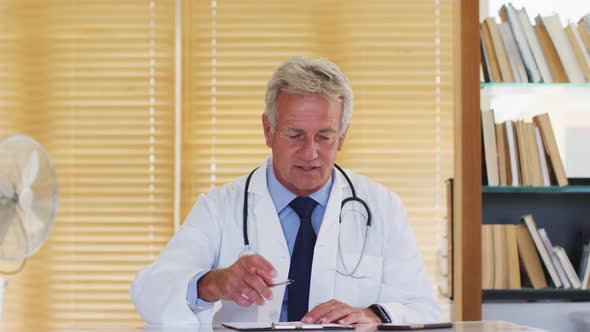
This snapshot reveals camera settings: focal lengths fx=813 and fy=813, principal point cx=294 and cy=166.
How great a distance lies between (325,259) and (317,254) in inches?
1.0

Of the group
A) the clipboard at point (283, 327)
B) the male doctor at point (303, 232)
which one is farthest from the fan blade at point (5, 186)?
the clipboard at point (283, 327)

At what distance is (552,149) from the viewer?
110 inches

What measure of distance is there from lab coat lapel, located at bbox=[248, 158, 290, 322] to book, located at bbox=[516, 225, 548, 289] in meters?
1.00

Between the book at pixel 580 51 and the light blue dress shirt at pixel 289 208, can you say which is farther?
the book at pixel 580 51

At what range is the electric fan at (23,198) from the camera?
2.62 meters

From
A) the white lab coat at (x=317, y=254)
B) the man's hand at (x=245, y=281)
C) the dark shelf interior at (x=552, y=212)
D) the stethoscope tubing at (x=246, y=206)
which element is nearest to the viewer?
the man's hand at (x=245, y=281)

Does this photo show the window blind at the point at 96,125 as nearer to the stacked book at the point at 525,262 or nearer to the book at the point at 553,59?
the stacked book at the point at 525,262

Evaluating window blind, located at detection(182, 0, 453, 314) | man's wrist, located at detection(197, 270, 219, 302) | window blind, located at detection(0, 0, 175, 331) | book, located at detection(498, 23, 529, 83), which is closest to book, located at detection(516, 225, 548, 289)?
book, located at detection(498, 23, 529, 83)

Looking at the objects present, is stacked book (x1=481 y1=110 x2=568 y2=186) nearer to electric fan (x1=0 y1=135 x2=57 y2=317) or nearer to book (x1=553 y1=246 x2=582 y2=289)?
book (x1=553 y1=246 x2=582 y2=289)

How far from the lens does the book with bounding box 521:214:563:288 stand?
9.21ft

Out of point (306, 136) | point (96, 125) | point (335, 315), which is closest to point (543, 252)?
point (306, 136)

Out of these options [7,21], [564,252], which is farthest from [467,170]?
[7,21]

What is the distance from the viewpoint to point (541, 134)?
2818mm

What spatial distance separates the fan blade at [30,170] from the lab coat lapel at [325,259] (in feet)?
3.37
